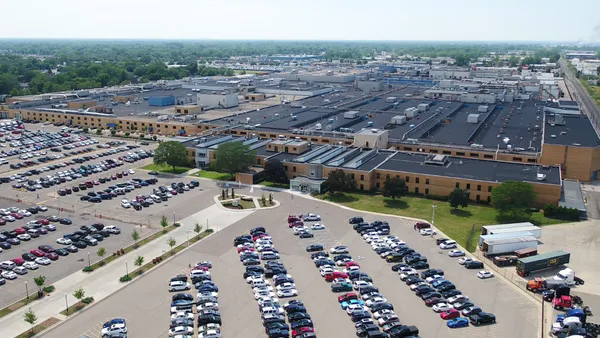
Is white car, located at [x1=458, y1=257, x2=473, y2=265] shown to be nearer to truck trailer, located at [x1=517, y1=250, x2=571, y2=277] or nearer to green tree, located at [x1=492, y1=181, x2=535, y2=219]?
truck trailer, located at [x1=517, y1=250, x2=571, y2=277]

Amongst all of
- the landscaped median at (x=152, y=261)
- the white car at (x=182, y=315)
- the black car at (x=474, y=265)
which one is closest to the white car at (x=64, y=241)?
the landscaped median at (x=152, y=261)

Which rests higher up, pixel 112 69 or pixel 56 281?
pixel 112 69

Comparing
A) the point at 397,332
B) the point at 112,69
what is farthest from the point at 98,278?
the point at 112,69

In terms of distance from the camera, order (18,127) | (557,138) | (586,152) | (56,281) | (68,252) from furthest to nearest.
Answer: (18,127) < (557,138) < (586,152) < (68,252) < (56,281)

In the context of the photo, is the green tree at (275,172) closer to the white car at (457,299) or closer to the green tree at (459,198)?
the green tree at (459,198)

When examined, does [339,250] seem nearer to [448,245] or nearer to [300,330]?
[448,245]

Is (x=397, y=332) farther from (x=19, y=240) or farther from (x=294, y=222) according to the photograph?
(x=19, y=240)

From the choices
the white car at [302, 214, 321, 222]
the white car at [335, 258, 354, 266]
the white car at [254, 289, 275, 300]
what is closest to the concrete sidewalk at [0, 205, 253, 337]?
the white car at [302, 214, 321, 222]
